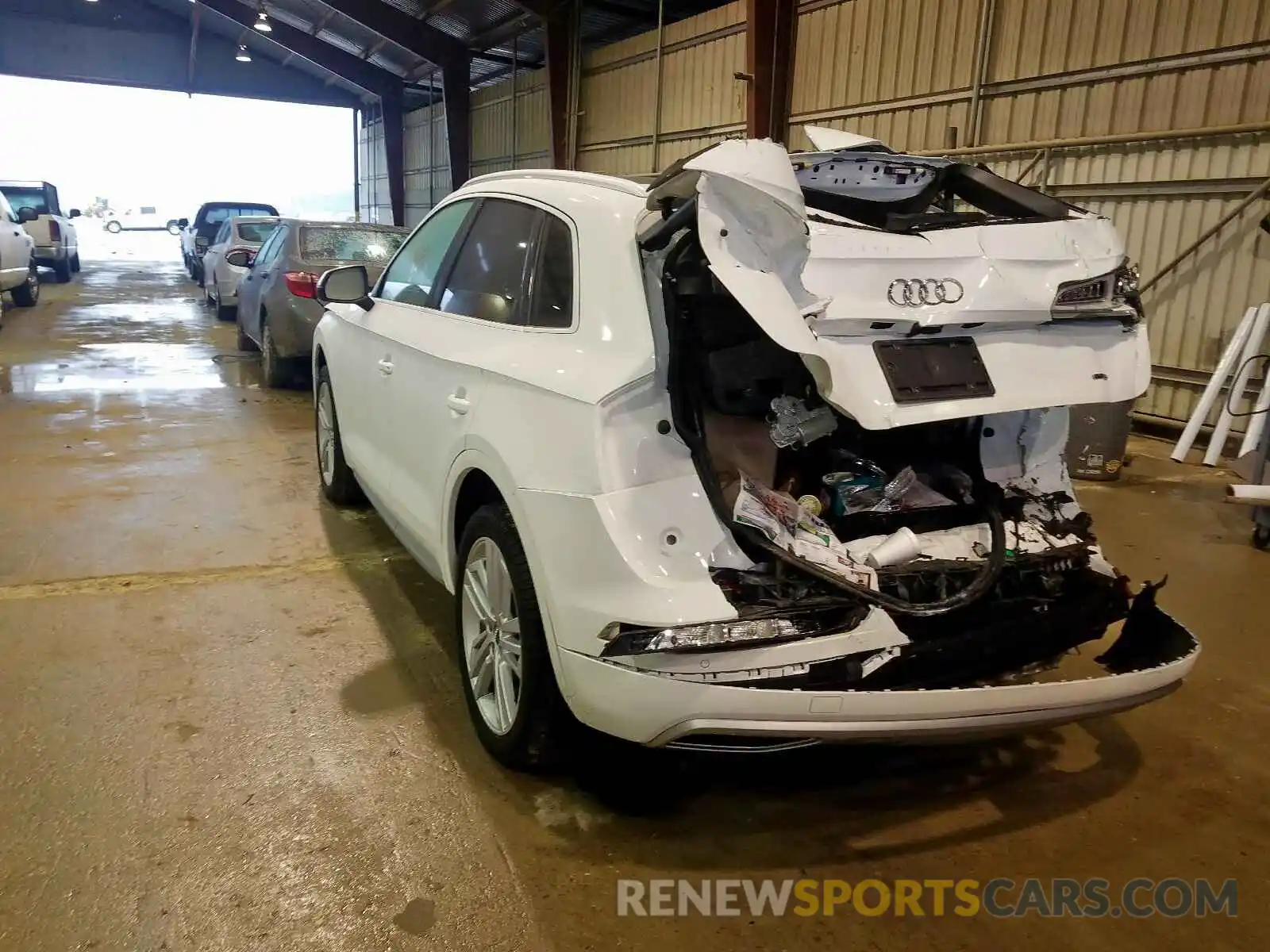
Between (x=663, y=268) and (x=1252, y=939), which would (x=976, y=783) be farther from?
(x=663, y=268)

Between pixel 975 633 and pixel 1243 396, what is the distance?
20.4 feet

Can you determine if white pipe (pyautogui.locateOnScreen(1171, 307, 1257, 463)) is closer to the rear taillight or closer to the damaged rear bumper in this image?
the damaged rear bumper

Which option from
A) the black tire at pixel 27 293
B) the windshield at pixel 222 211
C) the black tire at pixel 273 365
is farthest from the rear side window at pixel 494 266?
the windshield at pixel 222 211

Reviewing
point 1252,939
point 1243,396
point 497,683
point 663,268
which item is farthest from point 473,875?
point 1243,396

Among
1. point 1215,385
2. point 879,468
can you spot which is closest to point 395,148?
point 1215,385

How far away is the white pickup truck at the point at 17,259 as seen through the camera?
11805mm

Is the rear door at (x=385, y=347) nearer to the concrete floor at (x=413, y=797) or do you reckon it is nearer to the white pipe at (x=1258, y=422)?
the concrete floor at (x=413, y=797)

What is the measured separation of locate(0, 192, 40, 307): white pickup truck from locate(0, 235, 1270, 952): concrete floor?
963 cm

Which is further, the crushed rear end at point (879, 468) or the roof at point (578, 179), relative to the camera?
the roof at point (578, 179)

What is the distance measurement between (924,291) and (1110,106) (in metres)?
6.92

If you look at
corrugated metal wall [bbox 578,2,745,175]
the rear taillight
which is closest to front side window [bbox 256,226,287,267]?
the rear taillight

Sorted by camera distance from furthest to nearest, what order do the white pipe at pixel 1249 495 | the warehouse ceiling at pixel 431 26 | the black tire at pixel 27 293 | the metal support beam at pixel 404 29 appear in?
the metal support beam at pixel 404 29 < the warehouse ceiling at pixel 431 26 < the black tire at pixel 27 293 < the white pipe at pixel 1249 495

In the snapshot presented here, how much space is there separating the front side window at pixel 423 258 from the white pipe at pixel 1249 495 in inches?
154

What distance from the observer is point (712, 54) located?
40.2 feet
